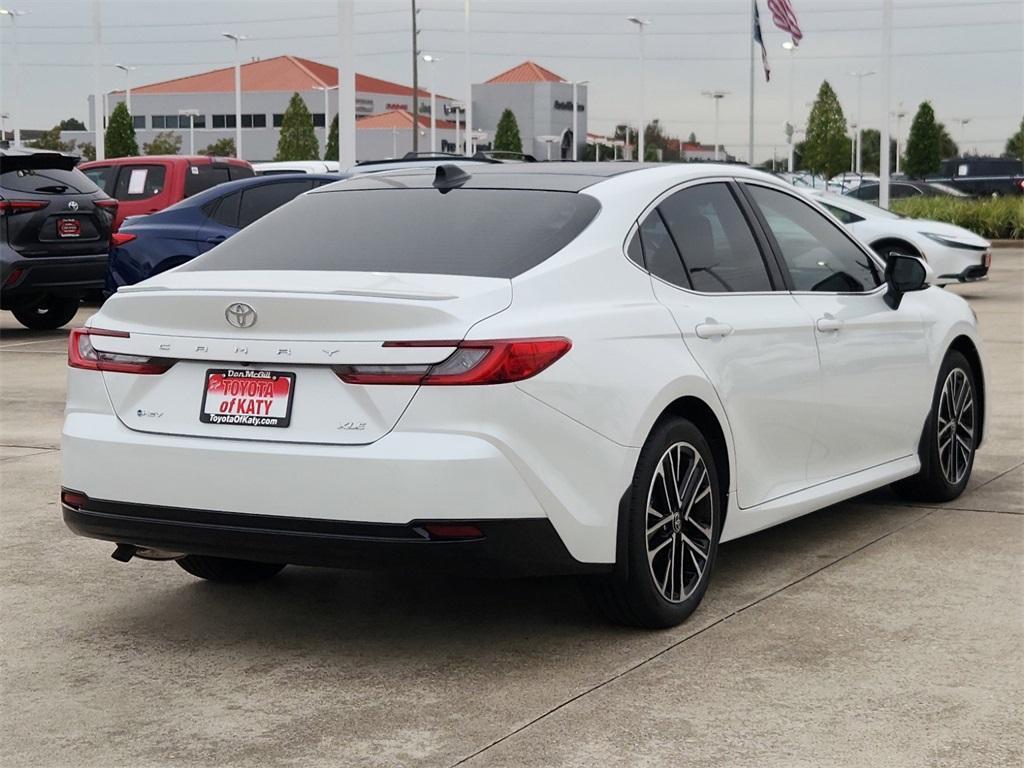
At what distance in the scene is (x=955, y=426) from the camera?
7.34 m

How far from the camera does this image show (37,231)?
1501 cm

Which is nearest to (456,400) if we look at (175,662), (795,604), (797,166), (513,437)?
(513,437)

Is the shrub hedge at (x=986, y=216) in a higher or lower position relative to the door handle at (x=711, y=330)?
higher

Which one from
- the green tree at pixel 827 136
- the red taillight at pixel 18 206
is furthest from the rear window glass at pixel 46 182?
the green tree at pixel 827 136

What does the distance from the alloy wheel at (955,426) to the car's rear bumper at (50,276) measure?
10.1 metres

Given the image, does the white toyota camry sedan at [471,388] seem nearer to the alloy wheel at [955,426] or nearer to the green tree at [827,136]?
the alloy wheel at [955,426]

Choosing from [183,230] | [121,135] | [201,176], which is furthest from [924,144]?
[183,230]


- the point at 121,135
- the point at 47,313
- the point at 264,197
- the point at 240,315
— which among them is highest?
the point at 121,135

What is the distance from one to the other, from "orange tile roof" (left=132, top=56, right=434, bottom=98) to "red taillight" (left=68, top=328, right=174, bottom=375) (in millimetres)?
126829

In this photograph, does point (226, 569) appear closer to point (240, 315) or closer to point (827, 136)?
point (240, 315)

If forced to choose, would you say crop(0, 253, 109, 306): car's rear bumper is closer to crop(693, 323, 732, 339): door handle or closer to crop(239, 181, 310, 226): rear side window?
crop(239, 181, 310, 226): rear side window

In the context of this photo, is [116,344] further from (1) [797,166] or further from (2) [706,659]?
(1) [797,166]

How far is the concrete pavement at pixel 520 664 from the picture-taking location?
4.05 meters

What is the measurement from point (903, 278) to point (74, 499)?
3592mm
